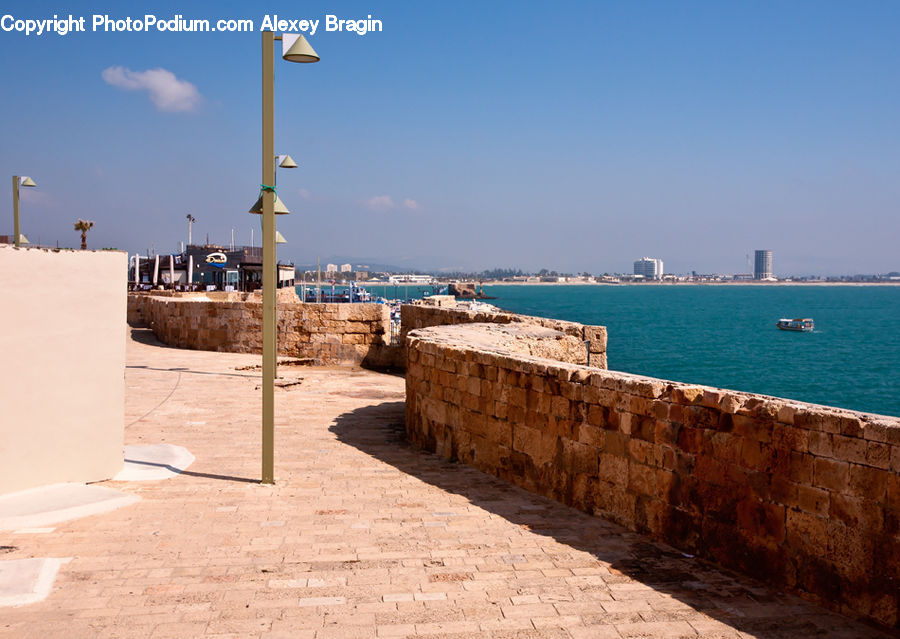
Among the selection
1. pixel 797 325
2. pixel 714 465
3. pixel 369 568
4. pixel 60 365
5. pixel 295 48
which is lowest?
pixel 797 325

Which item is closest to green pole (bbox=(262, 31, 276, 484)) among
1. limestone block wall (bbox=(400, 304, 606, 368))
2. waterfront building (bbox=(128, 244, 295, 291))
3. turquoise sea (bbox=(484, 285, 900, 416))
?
limestone block wall (bbox=(400, 304, 606, 368))

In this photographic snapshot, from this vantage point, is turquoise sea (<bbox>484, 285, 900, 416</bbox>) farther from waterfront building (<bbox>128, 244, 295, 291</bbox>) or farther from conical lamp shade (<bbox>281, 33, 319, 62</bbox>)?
conical lamp shade (<bbox>281, 33, 319, 62</bbox>)

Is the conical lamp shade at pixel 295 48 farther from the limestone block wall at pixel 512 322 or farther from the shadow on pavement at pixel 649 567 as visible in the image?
the limestone block wall at pixel 512 322

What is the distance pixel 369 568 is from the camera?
4555 millimetres

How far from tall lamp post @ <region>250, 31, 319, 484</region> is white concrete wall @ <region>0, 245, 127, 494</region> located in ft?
4.38

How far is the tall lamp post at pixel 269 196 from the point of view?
630 cm

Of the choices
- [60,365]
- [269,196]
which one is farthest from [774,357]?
[60,365]

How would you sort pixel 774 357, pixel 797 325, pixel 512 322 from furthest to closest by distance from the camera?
pixel 797 325
pixel 774 357
pixel 512 322

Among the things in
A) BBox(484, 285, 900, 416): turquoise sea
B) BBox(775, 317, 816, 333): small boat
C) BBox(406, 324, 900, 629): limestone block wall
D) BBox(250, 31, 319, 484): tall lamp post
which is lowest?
BBox(484, 285, 900, 416): turquoise sea

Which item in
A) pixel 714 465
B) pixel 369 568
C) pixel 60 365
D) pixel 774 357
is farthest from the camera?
pixel 774 357

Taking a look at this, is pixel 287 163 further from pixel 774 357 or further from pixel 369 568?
pixel 774 357

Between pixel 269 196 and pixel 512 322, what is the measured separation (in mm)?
6585

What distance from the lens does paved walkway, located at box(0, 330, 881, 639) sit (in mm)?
3795

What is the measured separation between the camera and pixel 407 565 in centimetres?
462
